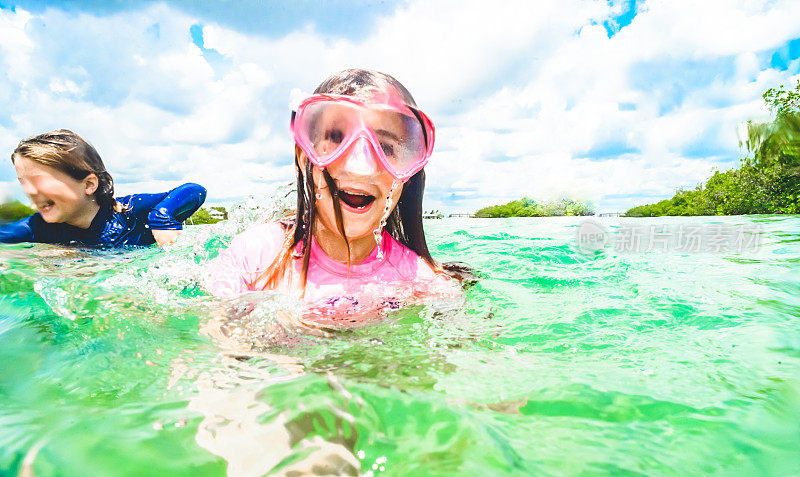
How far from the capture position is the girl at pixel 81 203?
178 inches

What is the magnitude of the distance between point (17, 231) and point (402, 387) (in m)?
5.46

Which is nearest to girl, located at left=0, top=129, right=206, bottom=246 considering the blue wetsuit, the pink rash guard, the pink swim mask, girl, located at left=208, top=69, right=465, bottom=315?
the blue wetsuit

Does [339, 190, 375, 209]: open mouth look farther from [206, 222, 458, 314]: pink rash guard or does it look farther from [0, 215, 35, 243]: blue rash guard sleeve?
[0, 215, 35, 243]: blue rash guard sleeve

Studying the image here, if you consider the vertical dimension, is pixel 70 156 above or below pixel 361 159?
above

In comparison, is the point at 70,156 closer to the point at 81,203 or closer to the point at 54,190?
the point at 54,190

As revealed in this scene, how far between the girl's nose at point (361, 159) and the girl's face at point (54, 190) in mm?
4085

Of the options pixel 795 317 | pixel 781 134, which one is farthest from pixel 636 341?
pixel 781 134

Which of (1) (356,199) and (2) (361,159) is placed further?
(1) (356,199)

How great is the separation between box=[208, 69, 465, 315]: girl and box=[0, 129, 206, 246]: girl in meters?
3.44

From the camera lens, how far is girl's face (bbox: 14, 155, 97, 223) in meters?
4.46

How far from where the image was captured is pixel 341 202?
2.32 meters

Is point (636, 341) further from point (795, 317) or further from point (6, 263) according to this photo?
point (6, 263)

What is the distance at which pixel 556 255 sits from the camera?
6.12 metres

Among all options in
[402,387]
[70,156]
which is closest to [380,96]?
[402,387]
